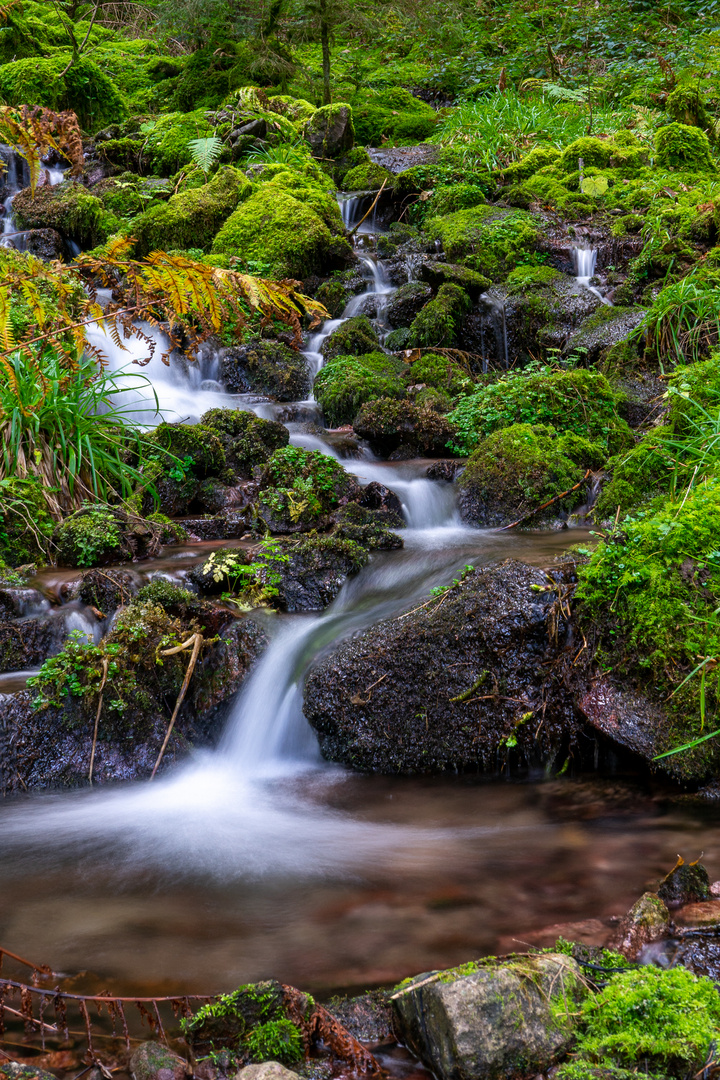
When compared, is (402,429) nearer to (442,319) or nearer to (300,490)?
(300,490)

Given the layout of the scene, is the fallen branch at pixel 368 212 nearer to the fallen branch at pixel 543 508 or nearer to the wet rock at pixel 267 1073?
the fallen branch at pixel 543 508

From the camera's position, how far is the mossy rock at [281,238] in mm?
11078

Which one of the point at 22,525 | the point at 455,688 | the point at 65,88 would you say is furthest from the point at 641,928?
the point at 65,88

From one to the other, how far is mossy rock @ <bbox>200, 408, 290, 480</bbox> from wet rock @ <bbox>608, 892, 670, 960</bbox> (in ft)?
16.7

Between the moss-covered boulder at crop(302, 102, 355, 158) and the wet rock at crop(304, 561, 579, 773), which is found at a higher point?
the moss-covered boulder at crop(302, 102, 355, 158)

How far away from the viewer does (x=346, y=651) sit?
424 cm

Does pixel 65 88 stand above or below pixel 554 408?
above

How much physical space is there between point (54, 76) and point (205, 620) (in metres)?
16.4

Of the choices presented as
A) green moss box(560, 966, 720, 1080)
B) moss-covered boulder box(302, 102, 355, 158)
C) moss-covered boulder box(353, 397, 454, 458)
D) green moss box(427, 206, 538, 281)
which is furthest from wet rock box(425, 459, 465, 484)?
moss-covered boulder box(302, 102, 355, 158)

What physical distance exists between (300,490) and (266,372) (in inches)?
140

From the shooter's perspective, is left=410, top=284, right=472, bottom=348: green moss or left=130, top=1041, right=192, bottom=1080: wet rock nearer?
left=130, top=1041, right=192, bottom=1080: wet rock

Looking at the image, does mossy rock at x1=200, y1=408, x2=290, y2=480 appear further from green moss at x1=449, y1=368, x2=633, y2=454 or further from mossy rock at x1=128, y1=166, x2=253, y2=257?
mossy rock at x1=128, y1=166, x2=253, y2=257

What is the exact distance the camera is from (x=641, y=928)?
7.95ft

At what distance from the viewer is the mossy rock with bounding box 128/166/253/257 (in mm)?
11859
